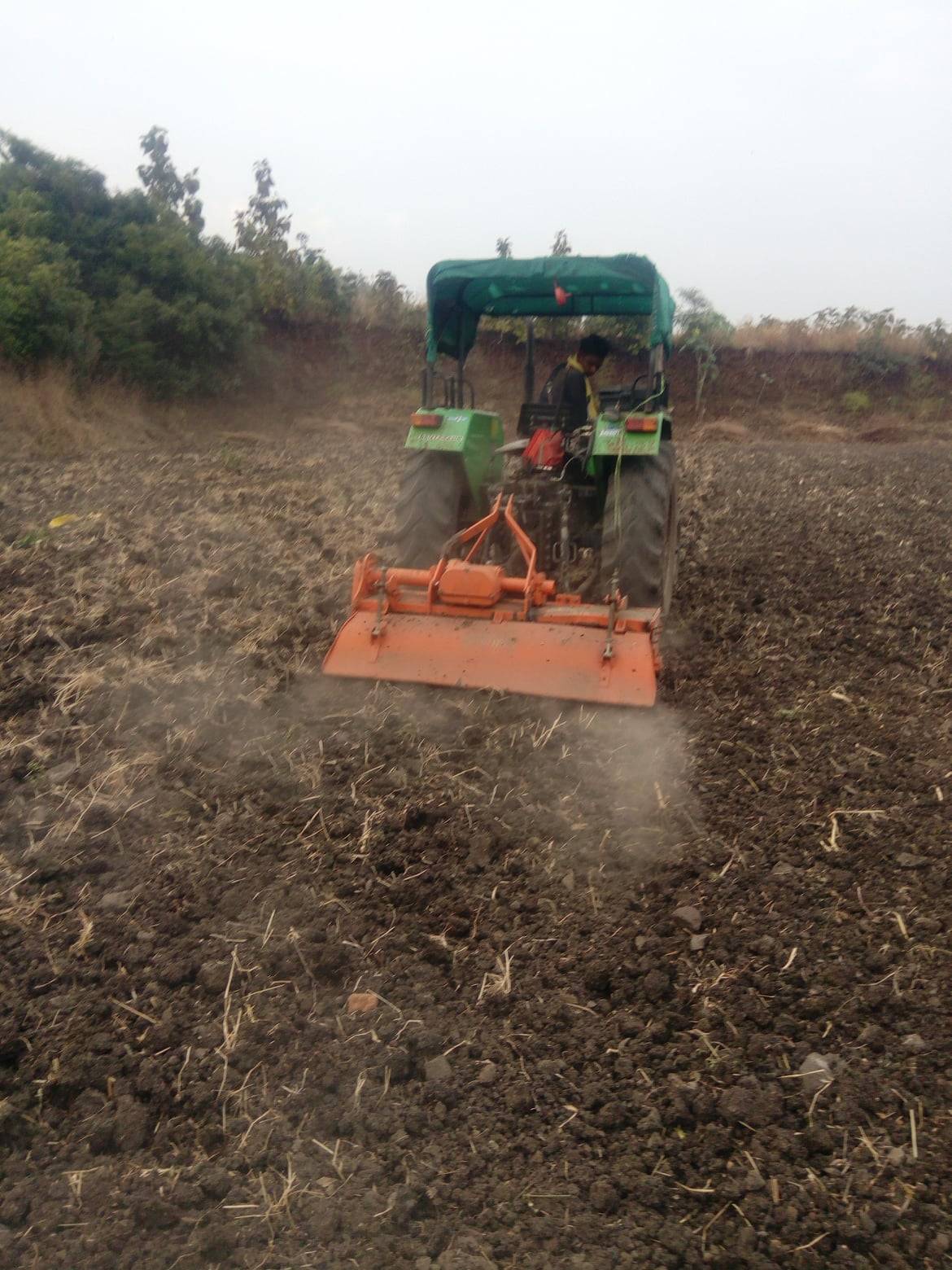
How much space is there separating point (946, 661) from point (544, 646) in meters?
2.36

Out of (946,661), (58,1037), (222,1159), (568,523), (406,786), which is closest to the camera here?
(222,1159)

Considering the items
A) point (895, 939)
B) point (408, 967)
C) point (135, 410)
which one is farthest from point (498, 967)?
point (135, 410)

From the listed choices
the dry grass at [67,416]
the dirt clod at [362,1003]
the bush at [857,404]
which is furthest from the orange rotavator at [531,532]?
the bush at [857,404]

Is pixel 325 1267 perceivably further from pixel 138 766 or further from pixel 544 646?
pixel 544 646

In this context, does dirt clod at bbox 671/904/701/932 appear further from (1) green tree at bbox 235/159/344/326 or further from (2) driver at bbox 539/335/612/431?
(1) green tree at bbox 235/159/344/326

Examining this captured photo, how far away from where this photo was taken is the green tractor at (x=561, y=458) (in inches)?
203

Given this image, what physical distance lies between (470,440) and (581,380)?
0.88 metres

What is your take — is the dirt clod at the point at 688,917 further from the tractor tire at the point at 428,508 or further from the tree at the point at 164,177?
the tree at the point at 164,177

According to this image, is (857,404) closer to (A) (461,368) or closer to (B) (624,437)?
(A) (461,368)

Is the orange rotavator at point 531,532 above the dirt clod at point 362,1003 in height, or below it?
above

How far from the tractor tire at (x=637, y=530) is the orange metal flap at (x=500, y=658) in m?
0.68

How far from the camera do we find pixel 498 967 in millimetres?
3006

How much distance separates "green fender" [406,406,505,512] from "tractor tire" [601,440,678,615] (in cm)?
85

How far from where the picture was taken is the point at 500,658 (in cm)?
453
